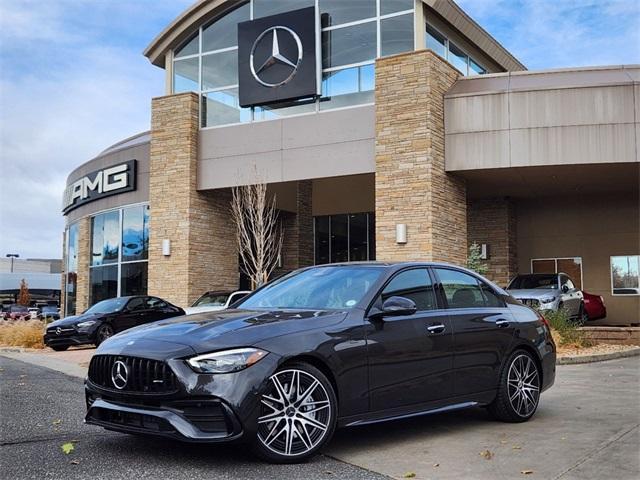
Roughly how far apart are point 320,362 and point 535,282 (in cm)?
1403

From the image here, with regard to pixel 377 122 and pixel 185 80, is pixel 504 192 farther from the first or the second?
pixel 185 80

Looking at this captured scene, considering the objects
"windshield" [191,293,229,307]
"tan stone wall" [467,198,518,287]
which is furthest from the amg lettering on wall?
"tan stone wall" [467,198,518,287]

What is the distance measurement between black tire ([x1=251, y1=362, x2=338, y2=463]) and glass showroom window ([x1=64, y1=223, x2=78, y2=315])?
26.0 m

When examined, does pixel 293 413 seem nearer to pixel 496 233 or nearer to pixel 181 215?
pixel 181 215

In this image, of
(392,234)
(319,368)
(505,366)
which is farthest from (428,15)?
(319,368)

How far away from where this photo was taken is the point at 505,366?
6.84m

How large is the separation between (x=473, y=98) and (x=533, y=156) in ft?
7.08

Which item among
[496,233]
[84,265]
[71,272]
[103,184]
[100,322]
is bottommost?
[100,322]

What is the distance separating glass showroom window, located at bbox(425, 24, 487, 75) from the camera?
2012 cm

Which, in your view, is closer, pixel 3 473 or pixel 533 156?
pixel 3 473

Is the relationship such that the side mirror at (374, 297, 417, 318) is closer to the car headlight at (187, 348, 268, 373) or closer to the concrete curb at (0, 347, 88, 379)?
the car headlight at (187, 348, 268, 373)

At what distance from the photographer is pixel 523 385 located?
7012 millimetres

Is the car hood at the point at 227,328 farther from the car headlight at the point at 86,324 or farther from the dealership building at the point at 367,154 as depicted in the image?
the dealership building at the point at 367,154

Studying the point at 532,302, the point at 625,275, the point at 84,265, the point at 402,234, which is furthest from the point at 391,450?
the point at 84,265
